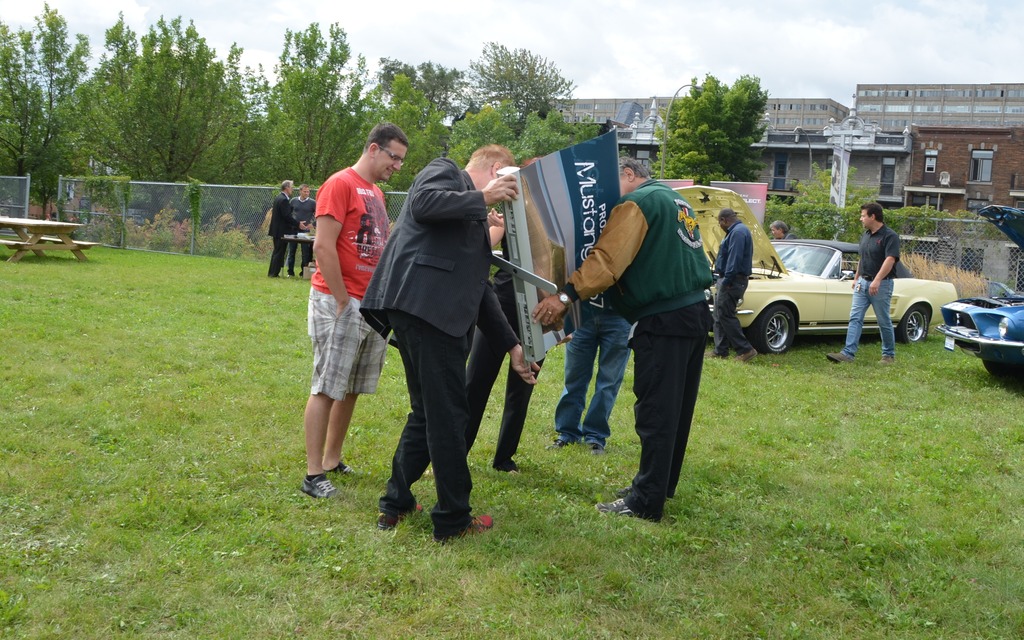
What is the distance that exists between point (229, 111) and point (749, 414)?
90.1ft

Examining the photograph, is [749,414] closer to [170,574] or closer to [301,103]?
[170,574]

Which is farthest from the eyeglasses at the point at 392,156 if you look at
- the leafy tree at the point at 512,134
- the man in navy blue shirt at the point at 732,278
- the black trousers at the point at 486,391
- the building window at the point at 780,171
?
the building window at the point at 780,171

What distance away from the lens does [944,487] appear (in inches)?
222

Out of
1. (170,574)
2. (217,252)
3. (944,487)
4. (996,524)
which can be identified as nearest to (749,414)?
(944,487)

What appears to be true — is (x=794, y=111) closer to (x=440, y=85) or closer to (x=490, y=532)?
(x=440, y=85)

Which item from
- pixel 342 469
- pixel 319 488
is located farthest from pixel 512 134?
pixel 319 488

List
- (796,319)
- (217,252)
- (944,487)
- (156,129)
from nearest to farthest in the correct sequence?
(944,487)
(796,319)
(217,252)
(156,129)

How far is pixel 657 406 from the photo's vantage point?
4.70 metres

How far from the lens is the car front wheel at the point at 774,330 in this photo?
11.2 m

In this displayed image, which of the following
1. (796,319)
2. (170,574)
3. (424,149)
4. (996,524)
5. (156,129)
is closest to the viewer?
(170,574)

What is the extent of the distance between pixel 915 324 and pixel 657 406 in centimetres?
986

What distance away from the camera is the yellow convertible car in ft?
37.0

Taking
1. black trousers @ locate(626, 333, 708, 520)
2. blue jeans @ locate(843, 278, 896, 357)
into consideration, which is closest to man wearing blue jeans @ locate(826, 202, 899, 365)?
blue jeans @ locate(843, 278, 896, 357)

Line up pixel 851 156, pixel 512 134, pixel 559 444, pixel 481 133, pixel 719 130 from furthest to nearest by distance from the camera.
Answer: pixel 851 156 → pixel 512 134 → pixel 481 133 → pixel 719 130 → pixel 559 444
